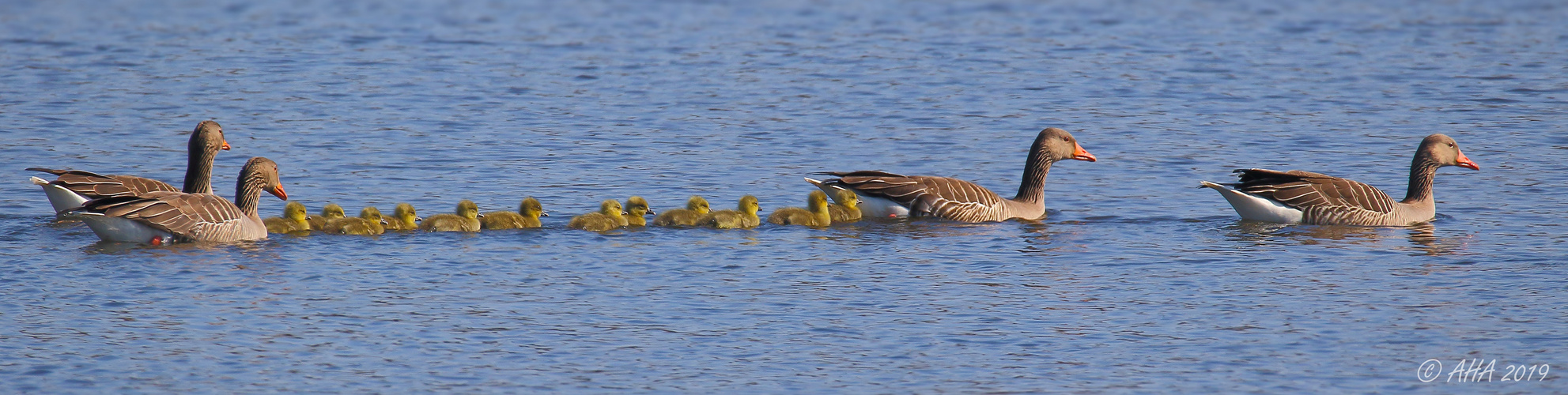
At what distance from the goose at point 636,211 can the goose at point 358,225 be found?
1764 mm

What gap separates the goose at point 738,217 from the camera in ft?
41.5

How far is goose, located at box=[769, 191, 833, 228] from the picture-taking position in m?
13.1

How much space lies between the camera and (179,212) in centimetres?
1176

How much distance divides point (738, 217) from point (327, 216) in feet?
9.53

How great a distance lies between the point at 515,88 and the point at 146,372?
12.9 metres

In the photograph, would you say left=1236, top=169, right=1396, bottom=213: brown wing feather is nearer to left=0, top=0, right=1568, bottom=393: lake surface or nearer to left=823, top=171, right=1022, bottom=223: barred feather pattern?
left=0, top=0, right=1568, bottom=393: lake surface

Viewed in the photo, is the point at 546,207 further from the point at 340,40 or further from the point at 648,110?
the point at 340,40

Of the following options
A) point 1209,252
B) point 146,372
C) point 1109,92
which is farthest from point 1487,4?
point 146,372

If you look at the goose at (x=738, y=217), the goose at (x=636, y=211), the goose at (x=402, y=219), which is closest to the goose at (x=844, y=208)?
the goose at (x=738, y=217)

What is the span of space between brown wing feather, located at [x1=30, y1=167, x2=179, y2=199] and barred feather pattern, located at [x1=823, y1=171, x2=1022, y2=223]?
506 cm

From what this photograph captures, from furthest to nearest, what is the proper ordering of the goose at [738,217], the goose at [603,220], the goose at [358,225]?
the goose at [738,217]
the goose at [603,220]
the goose at [358,225]

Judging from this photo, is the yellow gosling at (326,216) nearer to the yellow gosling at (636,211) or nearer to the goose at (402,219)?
the goose at (402,219)

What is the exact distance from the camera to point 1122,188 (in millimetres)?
14953

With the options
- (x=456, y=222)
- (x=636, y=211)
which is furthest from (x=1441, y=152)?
(x=456, y=222)
